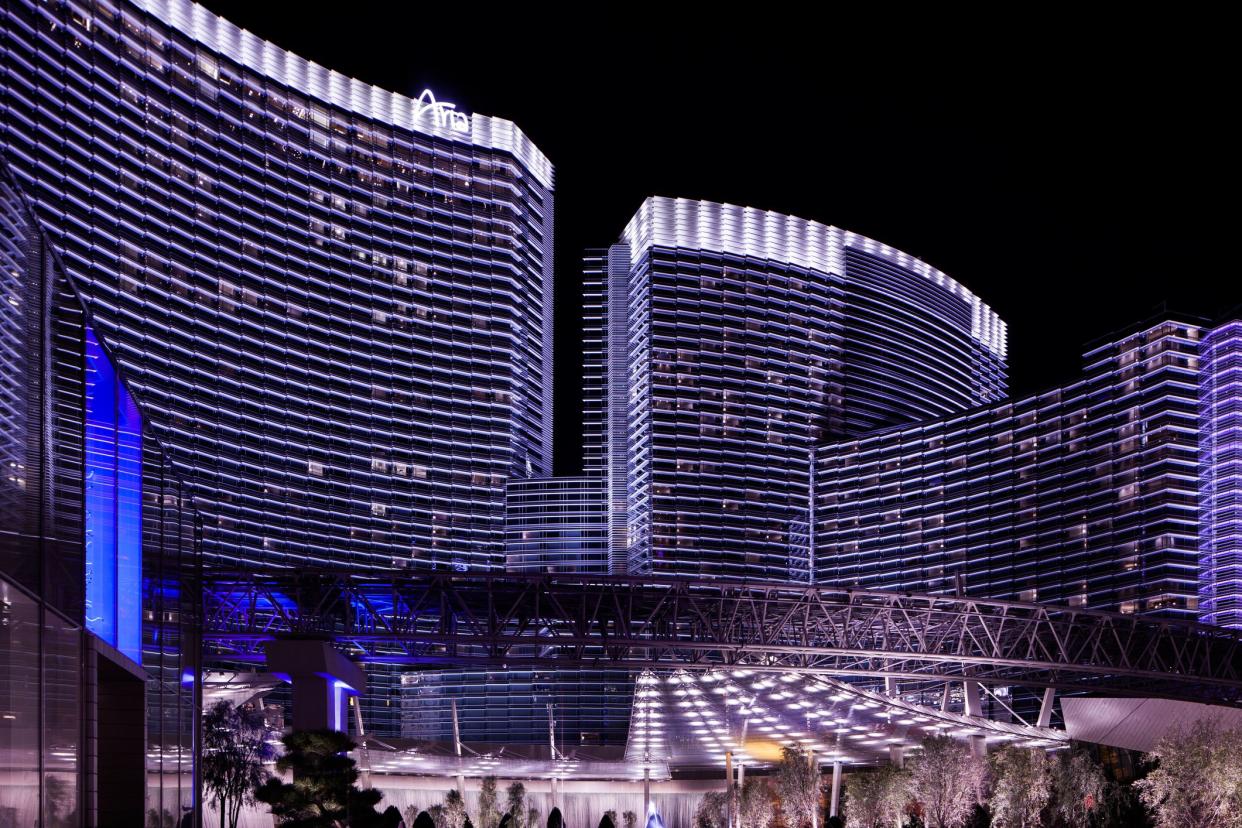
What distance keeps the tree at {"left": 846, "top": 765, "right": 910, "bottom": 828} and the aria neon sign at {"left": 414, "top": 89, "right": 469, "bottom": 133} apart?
386 ft

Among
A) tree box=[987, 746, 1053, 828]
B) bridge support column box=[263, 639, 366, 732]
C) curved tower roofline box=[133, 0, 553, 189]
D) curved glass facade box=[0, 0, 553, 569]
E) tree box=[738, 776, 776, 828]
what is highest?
curved tower roofline box=[133, 0, 553, 189]

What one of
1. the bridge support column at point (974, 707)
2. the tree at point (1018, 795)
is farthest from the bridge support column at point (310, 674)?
the bridge support column at point (974, 707)

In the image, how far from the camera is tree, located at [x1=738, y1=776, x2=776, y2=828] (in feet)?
302

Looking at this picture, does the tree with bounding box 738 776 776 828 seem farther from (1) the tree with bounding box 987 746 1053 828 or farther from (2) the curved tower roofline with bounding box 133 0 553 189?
(2) the curved tower roofline with bounding box 133 0 553 189

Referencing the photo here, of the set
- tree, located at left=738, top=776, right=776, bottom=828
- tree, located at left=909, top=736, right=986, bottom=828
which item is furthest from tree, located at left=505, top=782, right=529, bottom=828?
tree, located at left=909, top=736, right=986, bottom=828

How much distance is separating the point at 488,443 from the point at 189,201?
55684mm

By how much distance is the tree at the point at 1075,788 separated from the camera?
7856 centimetres

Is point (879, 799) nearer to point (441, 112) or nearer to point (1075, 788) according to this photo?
point (1075, 788)

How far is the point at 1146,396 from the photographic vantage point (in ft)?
521

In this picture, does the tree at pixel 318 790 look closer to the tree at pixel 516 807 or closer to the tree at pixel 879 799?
the tree at pixel 516 807

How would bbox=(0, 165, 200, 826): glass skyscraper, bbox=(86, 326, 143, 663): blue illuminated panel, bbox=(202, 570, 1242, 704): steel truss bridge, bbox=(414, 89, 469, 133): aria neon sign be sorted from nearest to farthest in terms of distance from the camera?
bbox=(0, 165, 200, 826): glass skyscraper, bbox=(86, 326, 143, 663): blue illuminated panel, bbox=(202, 570, 1242, 704): steel truss bridge, bbox=(414, 89, 469, 133): aria neon sign

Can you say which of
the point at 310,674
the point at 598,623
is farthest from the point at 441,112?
the point at 310,674

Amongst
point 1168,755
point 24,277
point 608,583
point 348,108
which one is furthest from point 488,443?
point 24,277

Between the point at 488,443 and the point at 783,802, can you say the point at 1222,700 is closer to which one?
the point at 783,802
